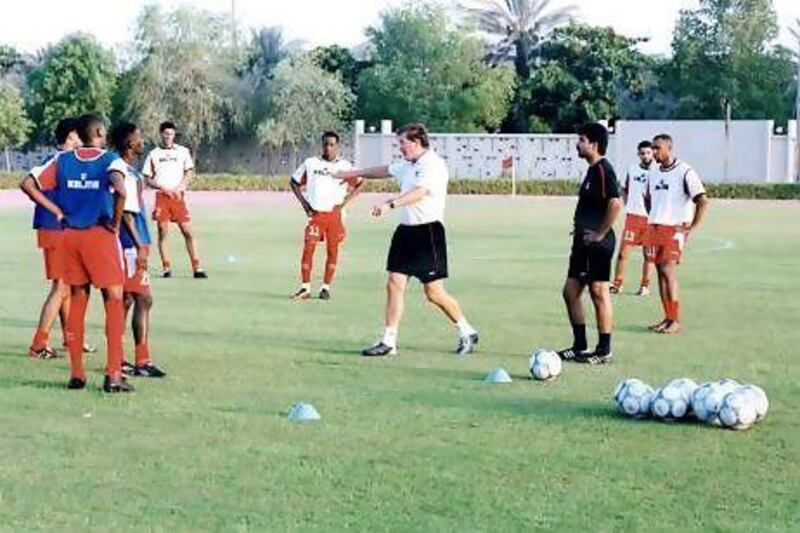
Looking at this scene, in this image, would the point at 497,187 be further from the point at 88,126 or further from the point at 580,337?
the point at 88,126

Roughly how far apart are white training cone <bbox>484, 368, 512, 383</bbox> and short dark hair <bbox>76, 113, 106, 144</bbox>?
3.33 m

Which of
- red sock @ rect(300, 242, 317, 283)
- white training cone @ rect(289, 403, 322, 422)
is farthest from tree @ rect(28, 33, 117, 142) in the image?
white training cone @ rect(289, 403, 322, 422)

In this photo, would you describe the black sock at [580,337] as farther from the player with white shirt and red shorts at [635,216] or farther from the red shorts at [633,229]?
the red shorts at [633,229]

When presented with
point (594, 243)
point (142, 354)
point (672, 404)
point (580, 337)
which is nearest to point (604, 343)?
point (580, 337)

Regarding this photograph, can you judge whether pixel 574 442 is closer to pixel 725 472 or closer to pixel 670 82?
pixel 725 472

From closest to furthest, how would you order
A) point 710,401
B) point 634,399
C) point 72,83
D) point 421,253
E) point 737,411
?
point 737,411 < point 710,401 < point 634,399 < point 421,253 < point 72,83

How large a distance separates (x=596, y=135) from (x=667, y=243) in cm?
298

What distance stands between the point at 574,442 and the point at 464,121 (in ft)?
199

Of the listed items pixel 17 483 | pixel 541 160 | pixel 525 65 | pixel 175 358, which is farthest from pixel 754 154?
pixel 17 483

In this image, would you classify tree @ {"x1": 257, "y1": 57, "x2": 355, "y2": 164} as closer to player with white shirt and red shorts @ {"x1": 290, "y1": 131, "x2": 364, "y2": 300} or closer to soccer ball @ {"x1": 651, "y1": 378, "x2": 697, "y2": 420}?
player with white shirt and red shorts @ {"x1": 290, "y1": 131, "x2": 364, "y2": 300}

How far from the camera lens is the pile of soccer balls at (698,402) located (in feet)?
26.7

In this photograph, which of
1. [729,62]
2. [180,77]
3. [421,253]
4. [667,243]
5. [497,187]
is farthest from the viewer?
[729,62]

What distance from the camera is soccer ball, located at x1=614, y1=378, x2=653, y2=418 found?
27.8 feet

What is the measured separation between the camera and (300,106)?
64.2 metres
